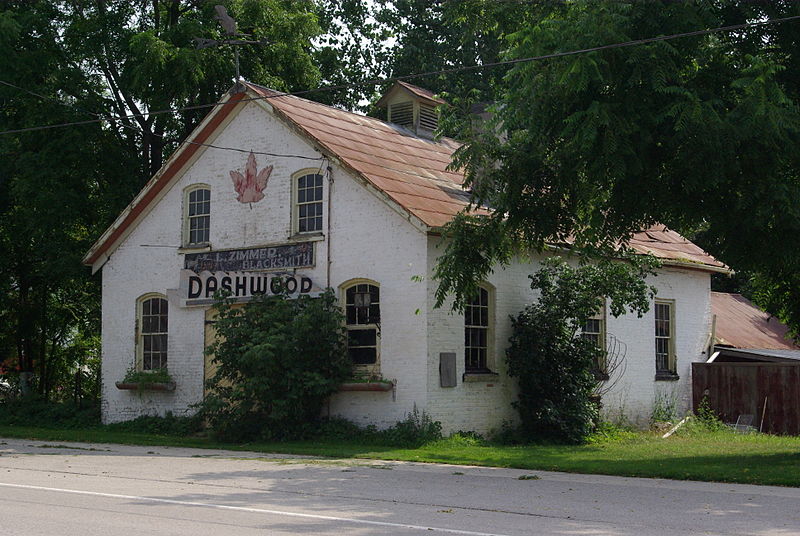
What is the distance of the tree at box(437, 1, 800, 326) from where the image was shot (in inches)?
569

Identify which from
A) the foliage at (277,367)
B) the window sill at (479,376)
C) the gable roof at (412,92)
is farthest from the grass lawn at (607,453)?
the gable roof at (412,92)

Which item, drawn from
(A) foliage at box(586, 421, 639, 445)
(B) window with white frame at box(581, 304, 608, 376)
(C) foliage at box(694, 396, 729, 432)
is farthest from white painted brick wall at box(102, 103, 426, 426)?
(C) foliage at box(694, 396, 729, 432)

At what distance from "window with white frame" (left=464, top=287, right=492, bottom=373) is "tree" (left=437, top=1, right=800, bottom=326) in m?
2.90

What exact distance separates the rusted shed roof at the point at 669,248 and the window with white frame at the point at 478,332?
4.64m

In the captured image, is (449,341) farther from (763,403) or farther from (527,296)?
(763,403)

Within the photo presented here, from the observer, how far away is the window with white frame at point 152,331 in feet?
77.5

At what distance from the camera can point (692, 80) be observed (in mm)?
15523

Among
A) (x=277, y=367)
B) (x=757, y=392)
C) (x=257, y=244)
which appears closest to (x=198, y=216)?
(x=257, y=244)

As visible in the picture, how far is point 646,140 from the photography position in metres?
14.8

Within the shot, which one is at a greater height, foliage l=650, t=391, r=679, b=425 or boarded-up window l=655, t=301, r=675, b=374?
boarded-up window l=655, t=301, r=675, b=374

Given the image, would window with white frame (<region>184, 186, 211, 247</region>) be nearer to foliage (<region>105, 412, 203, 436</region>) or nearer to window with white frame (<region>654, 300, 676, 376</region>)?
foliage (<region>105, 412, 203, 436</region>)

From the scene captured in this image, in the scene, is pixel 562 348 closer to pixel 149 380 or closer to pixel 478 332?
pixel 478 332

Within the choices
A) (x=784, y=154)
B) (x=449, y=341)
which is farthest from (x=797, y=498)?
(x=449, y=341)

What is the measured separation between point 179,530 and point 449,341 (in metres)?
11.1
